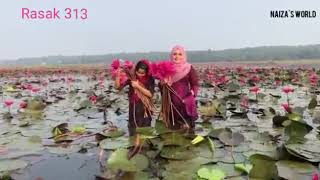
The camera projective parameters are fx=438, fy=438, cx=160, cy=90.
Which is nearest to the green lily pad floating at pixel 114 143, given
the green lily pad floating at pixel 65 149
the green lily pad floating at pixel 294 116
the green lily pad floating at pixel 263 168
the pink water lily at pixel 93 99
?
the green lily pad floating at pixel 65 149

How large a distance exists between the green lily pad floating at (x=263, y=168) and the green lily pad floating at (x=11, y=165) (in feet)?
7.68

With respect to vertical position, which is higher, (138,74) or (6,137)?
(138,74)

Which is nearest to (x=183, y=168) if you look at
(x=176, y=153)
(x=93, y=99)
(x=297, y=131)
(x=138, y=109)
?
(x=176, y=153)

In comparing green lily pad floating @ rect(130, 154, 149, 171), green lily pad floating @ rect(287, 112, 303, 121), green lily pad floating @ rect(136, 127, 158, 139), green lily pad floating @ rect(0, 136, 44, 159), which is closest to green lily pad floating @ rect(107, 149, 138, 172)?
green lily pad floating @ rect(130, 154, 149, 171)

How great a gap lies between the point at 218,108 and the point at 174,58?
2508mm

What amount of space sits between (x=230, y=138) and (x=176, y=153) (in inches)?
30.4

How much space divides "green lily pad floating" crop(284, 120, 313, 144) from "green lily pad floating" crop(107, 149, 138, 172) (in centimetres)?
192

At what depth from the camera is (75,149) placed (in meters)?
5.49

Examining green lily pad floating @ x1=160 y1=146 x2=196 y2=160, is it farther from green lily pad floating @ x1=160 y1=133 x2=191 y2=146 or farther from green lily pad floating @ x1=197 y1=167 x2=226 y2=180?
green lily pad floating @ x1=197 y1=167 x2=226 y2=180

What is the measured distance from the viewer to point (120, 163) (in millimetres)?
4020

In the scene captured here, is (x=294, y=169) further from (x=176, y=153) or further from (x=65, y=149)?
(x=65, y=149)

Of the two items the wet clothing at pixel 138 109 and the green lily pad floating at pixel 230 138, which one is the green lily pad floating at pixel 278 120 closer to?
the green lily pad floating at pixel 230 138

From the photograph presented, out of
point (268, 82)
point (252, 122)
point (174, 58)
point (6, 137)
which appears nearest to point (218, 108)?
point (252, 122)

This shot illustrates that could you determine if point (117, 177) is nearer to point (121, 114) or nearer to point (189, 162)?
point (189, 162)
